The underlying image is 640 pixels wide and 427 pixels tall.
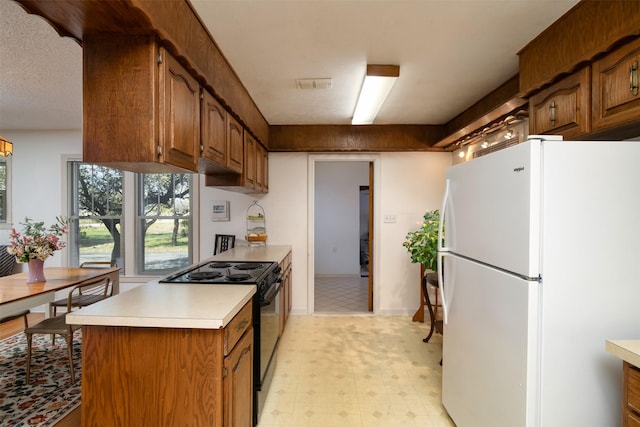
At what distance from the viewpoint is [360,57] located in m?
2.12

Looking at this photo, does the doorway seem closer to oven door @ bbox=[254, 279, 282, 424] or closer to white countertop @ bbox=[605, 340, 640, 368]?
oven door @ bbox=[254, 279, 282, 424]

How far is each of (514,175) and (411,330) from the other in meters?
2.63

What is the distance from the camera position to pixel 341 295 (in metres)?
5.02

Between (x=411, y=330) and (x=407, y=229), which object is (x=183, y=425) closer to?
(x=411, y=330)

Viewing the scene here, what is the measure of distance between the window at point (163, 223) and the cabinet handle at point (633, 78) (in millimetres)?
4294

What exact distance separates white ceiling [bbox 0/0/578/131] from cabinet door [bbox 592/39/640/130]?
0.39 metres

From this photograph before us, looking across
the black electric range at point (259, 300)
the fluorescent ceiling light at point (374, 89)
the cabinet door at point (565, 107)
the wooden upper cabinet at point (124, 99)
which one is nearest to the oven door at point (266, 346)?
the black electric range at point (259, 300)

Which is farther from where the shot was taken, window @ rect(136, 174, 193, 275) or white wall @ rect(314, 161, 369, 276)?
white wall @ rect(314, 161, 369, 276)

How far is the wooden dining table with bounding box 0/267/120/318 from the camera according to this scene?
2.22m

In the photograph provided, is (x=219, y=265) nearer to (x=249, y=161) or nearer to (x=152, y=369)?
(x=249, y=161)

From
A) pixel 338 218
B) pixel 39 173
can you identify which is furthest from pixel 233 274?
pixel 338 218

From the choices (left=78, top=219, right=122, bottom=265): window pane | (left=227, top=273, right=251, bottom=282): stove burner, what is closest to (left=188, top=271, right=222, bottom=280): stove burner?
(left=227, top=273, right=251, bottom=282): stove burner

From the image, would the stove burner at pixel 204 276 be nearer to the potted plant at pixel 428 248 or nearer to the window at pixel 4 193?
the potted plant at pixel 428 248

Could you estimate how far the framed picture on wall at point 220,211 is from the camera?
4008 millimetres
